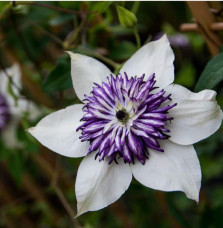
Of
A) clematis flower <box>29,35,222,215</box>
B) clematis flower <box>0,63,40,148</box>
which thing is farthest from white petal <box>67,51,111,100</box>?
clematis flower <box>0,63,40,148</box>

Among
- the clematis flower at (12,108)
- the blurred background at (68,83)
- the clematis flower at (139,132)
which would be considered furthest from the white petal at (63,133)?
the clematis flower at (12,108)

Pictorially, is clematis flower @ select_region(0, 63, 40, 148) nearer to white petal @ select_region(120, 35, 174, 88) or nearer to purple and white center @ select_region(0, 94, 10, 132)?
purple and white center @ select_region(0, 94, 10, 132)

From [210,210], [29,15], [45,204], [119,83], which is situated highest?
[119,83]

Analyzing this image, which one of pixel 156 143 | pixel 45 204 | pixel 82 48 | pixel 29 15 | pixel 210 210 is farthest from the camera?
pixel 45 204

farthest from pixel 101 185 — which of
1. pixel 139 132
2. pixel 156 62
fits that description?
pixel 156 62

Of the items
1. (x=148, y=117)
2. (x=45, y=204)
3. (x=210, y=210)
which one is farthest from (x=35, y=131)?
(x=45, y=204)

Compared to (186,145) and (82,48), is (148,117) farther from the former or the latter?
(82,48)
